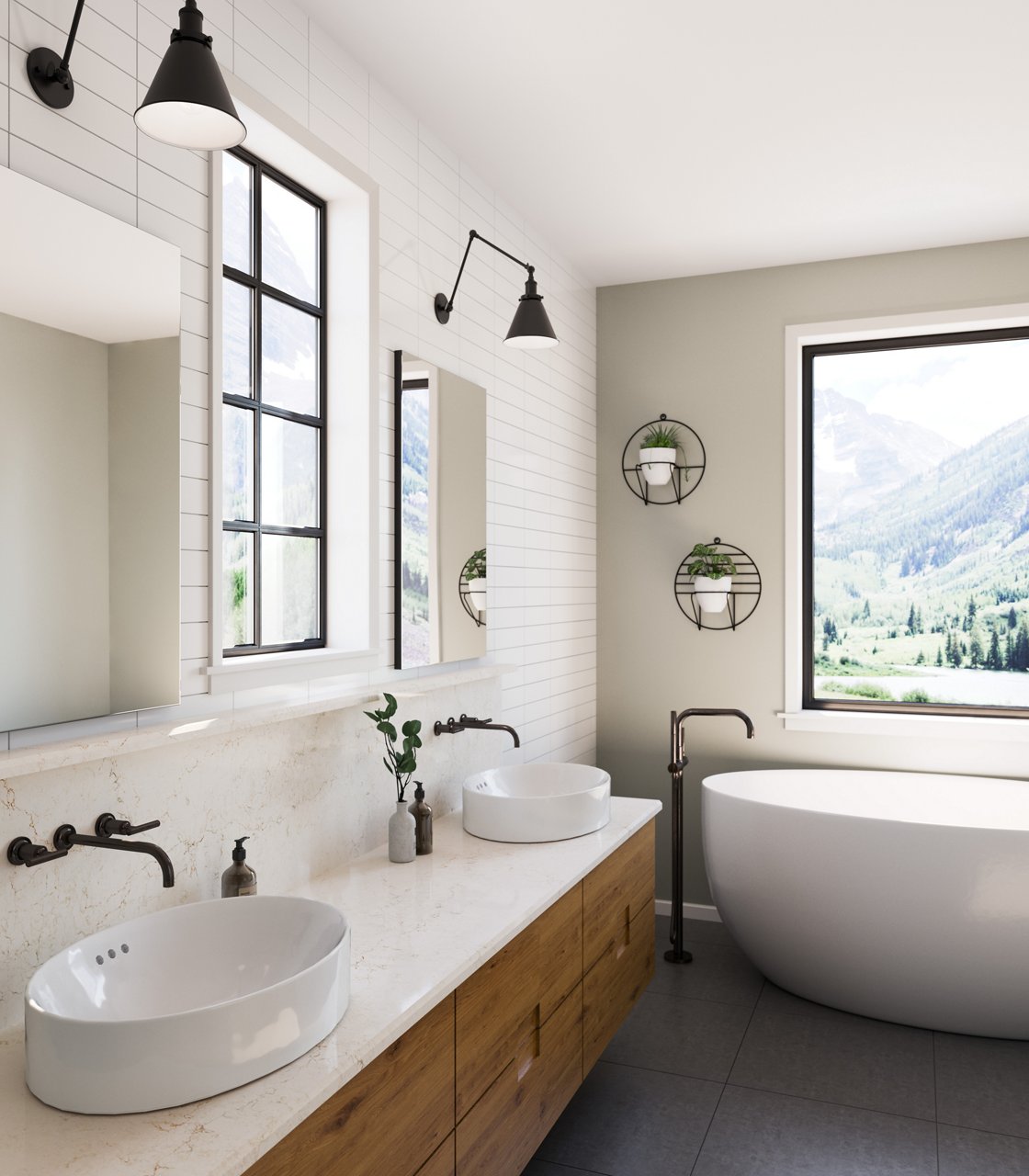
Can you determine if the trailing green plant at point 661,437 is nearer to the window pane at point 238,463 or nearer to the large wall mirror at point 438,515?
the large wall mirror at point 438,515

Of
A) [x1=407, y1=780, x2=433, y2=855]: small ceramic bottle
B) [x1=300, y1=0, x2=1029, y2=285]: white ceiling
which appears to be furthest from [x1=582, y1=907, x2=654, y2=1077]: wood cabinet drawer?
[x1=300, y1=0, x2=1029, y2=285]: white ceiling

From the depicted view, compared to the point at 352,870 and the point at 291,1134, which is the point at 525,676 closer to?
the point at 352,870

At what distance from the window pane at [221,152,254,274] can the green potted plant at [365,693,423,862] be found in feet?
3.49

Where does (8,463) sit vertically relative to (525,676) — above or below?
above

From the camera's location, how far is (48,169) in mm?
1538

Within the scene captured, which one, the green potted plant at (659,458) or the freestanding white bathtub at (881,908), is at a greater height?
the green potted plant at (659,458)

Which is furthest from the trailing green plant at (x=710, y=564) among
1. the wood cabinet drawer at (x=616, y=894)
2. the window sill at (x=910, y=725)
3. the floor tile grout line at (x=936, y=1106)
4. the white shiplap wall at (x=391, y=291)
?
the floor tile grout line at (x=936, y=1106)

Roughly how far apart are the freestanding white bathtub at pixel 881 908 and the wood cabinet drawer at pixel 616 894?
544mm

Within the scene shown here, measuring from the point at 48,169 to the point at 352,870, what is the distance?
1.54 m

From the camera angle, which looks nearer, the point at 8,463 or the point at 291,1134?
the point at 291,1134

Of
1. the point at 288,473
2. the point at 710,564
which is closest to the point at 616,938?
the point at 288,473

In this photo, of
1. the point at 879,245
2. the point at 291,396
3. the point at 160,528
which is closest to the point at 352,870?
the point at 160,528

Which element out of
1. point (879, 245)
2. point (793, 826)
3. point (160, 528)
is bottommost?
point (793, 826)

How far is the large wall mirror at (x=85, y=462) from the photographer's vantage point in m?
1.47
